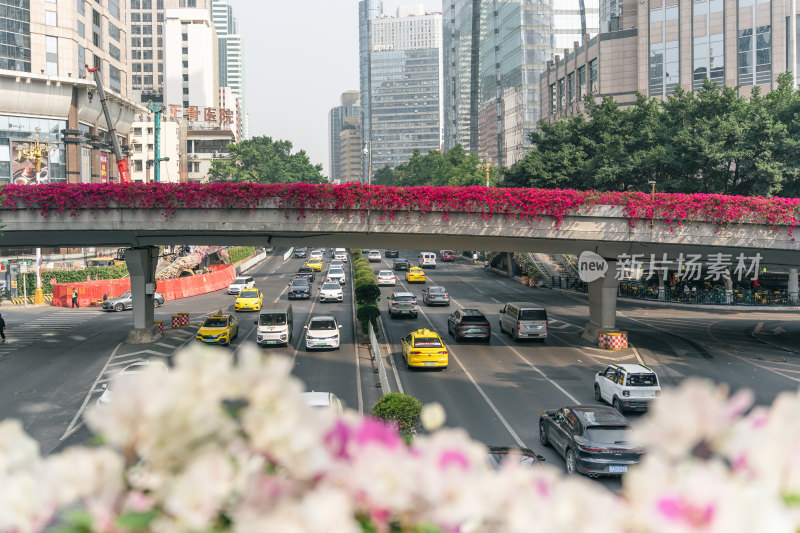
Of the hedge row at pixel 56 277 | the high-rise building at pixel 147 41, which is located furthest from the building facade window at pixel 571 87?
the high-rise building at pixel 147 41

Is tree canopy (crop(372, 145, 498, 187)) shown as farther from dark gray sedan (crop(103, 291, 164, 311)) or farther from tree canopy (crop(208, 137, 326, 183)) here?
dark gray sedan (crop(103, 291, 164, 311))

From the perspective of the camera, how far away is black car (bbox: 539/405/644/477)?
14.6 meters

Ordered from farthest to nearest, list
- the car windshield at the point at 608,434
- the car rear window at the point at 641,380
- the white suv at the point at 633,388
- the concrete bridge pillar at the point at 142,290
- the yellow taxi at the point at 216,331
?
Answer: the concrete bridge pillar at the point at 142,290, the yellow taxi at the point at 216,331, the car rear window at the point at 641,380, the white suv at the point at 633,388, the car windshield at the point at 608,434

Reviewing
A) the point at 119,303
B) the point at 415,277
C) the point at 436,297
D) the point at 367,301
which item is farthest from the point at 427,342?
the point at 415,277

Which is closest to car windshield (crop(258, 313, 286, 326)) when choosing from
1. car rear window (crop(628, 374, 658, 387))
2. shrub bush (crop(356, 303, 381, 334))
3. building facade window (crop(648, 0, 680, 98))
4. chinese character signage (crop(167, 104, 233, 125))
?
shrub bush (crop(356, 303, 381, 334))

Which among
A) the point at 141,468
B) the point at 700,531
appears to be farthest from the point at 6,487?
the point at 700,531

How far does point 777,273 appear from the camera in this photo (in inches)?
2256

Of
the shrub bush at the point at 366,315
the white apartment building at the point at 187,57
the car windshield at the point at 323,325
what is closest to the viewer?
the car windshield at the point at 323,325

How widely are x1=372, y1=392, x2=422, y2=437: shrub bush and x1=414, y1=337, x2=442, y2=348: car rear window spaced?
1047cm

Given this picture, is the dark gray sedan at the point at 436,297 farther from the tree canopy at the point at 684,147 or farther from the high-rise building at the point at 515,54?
the high-rise building at the point at 515,54

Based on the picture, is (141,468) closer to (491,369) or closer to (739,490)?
(739,490)

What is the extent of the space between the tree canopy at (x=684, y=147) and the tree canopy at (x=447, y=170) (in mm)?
31435

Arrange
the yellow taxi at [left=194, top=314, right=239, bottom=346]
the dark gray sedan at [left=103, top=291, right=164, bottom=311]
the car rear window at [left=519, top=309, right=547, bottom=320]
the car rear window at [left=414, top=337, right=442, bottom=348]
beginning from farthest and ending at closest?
the dark gray sedan at [left=103, top=291, right=164, bottom=311]
the car rear window at [left=519, top=309, right=547, bottom=320]
the yellow taxi at [left=194, top=314, right=239, bottom=346]
the car rear window at [left=414, top=337, right=442, bottom=348]

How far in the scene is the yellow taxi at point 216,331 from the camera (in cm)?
3291
